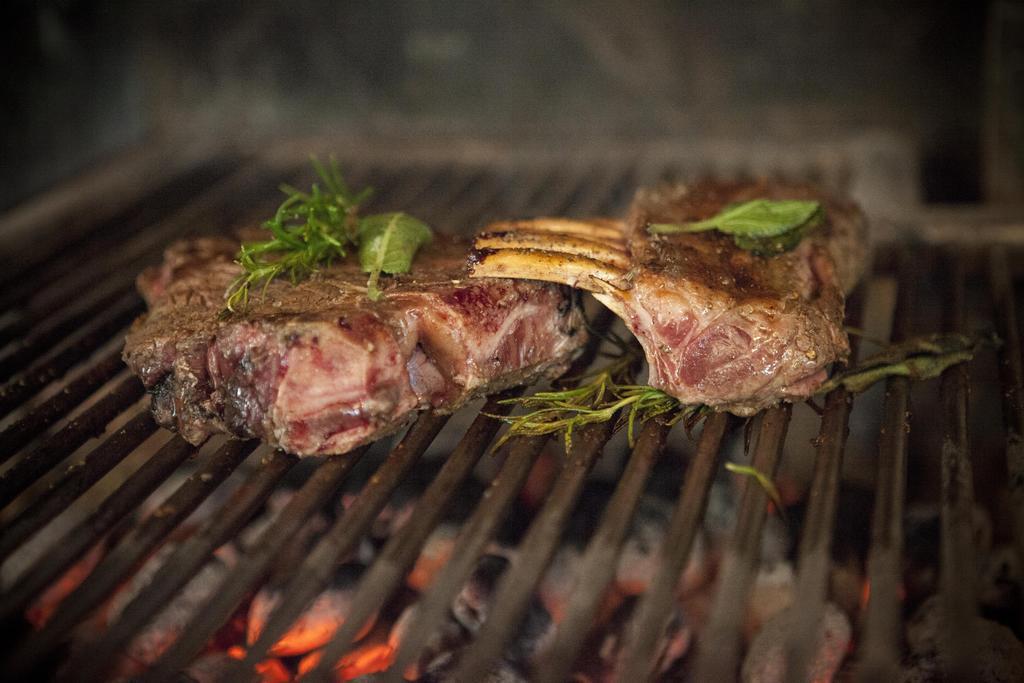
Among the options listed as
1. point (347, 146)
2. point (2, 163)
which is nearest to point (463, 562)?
point (347, 146)

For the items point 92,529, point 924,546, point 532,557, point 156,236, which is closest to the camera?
point 532,557

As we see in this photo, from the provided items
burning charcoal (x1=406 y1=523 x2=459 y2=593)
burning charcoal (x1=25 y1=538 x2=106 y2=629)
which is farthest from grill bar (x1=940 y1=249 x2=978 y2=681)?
burning charcoal (x1=25 y1=538 x2=106 y2=629)

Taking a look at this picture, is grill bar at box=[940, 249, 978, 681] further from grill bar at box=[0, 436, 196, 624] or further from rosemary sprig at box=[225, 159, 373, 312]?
grill bar at box=[0, 436, 196, 624]

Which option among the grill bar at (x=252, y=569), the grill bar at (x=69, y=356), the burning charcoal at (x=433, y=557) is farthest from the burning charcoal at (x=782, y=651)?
the grill bar at (x=69, y=356)

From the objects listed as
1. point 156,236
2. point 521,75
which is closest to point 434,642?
point 156,236

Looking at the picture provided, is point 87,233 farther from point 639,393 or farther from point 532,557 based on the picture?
point 532,557

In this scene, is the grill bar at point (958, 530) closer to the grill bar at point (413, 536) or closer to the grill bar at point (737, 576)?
the grill bar at point (737, 576)
